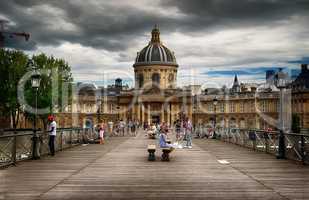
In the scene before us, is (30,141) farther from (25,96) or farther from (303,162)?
(25,96)

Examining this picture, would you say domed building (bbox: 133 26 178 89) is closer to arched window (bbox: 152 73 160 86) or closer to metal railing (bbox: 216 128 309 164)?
arched window (bbox: 152 73 160 86)

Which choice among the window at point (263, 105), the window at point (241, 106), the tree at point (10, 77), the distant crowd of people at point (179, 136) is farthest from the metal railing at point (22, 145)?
the window at point (241, 106)

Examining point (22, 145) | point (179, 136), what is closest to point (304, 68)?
point (179, 136)

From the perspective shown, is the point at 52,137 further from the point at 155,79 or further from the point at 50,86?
the point at 155,79

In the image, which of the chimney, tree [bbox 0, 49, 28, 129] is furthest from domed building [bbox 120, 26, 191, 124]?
tree [bbox 0, 49, 28, 129]

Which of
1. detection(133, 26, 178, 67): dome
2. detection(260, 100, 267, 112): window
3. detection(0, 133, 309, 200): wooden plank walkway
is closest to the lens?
detection(0, 133, 309, 200): wooden plank walkway

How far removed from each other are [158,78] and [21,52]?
79.2 metres

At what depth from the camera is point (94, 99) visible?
151375 millimetres

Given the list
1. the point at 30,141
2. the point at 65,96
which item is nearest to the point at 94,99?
the point at 65,96

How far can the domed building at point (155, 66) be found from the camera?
142750mm

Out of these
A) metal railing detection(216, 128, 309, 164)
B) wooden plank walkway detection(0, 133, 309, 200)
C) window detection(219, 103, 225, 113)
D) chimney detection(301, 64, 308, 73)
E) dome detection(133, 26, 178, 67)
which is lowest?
wooden plank walkway detection(0, 133, 309, 200)

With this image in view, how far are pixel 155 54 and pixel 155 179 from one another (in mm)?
128327

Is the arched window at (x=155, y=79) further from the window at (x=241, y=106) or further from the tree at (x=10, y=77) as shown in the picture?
the tree at (x=10, y=77)

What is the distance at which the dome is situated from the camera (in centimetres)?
14300
